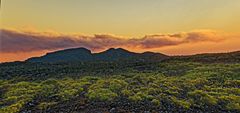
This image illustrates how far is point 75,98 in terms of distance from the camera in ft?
147

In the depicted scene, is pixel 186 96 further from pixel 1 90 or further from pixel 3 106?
pixel 1 90

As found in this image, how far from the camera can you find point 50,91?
49875 millimetres

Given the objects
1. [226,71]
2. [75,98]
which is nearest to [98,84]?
[75,98]

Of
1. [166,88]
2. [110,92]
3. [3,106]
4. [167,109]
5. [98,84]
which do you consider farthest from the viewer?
[98,84]

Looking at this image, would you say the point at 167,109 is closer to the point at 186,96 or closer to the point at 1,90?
the point at 186,96

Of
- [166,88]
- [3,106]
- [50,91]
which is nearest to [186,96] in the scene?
[166,88]

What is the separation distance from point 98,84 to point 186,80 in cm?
1278

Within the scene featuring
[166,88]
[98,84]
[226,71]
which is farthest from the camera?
[226,71]

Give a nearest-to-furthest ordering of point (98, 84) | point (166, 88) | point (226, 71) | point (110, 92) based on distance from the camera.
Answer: point (110, 92) → point (166, 88) → point (98, 84) → point (226, 71)

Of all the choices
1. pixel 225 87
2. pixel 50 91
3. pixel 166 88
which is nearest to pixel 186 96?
pixel 166 88

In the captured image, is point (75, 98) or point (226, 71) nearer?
point (75, 98)

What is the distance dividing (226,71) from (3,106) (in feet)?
123

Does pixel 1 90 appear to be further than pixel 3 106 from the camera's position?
Yes

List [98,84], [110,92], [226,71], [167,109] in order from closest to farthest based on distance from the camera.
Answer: [167,109]
[110,92]
[98,84]
[226,71]
